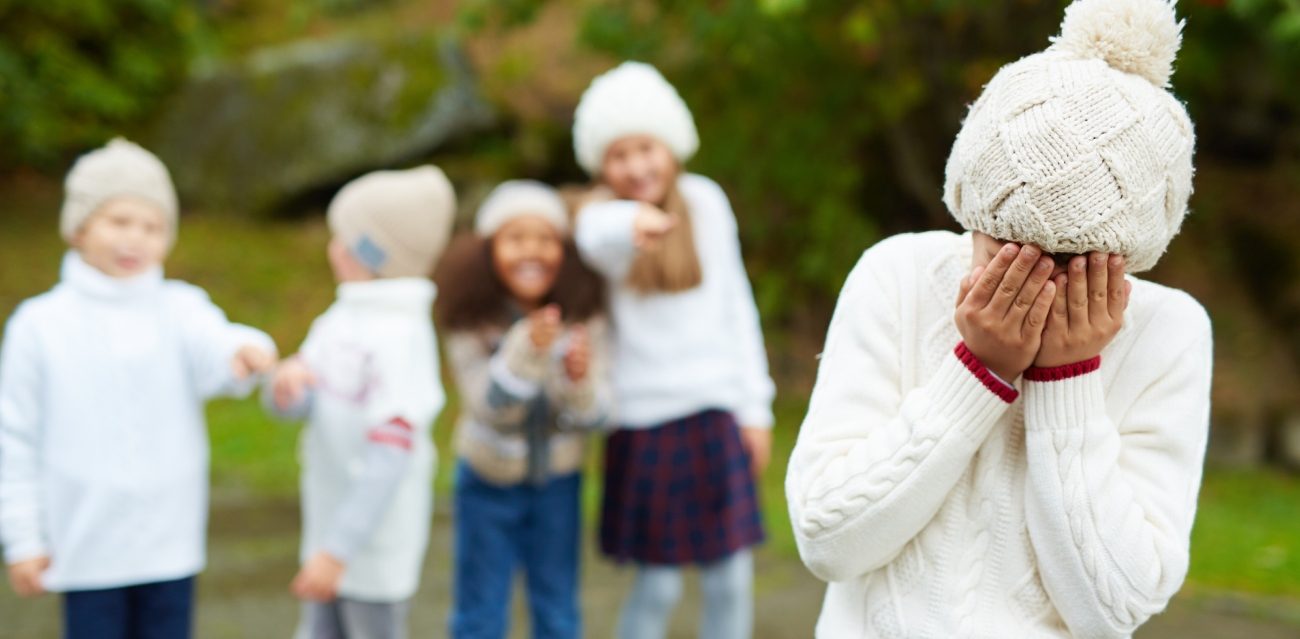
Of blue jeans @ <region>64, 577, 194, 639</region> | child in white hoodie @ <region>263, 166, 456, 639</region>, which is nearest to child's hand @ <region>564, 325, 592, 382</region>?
child in white hoodie @ <region>263, 166, 456, 639</region>

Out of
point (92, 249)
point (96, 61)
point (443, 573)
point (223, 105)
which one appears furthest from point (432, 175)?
point (96, 61)

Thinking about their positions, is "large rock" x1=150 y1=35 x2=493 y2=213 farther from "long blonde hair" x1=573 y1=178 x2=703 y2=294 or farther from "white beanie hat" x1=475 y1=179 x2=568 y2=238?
"long blonde hair" x1=573 y1=178 x2=703 y2=294

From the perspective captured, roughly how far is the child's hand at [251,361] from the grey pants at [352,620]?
675 mm

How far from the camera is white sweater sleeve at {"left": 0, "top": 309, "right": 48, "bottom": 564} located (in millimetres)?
2957

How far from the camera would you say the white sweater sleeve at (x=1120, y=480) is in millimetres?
1650

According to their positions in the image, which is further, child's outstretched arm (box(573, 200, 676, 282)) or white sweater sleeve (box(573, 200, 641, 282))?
white sweater sleeve (box(573, 200, 641, 282))

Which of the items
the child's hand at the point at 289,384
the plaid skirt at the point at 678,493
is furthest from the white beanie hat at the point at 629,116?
the child's hand at the point at 289,384

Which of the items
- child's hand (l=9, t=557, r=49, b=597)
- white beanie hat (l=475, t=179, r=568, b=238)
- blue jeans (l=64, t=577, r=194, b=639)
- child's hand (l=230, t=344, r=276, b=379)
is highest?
white beanie hat (l=475, t=179, r=568, b=238)

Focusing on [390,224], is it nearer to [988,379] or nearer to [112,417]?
[112,417]

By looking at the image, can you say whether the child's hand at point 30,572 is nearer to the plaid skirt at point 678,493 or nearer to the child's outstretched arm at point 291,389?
the child's outstretched arm at point 291,389

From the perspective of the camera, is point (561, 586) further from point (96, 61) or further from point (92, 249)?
point (96, 61)

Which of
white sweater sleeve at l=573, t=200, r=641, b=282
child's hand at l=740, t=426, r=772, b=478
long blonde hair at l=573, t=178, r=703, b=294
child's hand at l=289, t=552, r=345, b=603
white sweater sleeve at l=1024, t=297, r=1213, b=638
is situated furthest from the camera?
child's hand at l=740, t=426, r=772, b=478

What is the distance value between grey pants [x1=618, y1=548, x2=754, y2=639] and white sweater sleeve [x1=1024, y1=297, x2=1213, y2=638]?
82.9 inches

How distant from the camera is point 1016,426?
5.80 ft
